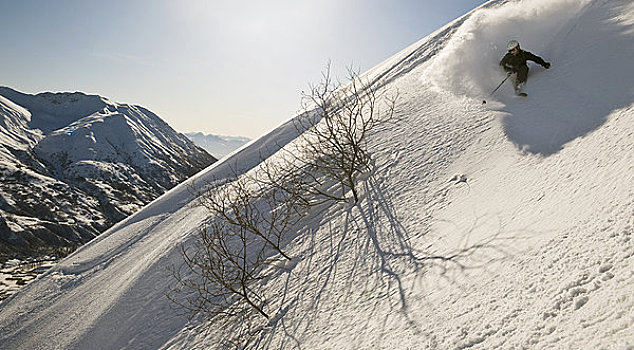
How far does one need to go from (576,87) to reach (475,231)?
414cm

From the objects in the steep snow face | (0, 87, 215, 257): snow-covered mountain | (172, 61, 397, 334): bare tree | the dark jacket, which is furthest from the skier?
the steep snow face

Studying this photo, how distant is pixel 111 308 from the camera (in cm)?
927

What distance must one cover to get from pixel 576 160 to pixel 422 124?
3896mm

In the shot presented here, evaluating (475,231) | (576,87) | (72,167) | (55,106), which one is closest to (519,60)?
(576,87)

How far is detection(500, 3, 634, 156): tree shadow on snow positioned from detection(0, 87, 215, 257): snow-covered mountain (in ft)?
347

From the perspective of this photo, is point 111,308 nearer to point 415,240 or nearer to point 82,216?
point 415,240

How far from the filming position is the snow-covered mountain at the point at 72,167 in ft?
280

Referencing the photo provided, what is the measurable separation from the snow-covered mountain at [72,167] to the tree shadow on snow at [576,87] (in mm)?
105690

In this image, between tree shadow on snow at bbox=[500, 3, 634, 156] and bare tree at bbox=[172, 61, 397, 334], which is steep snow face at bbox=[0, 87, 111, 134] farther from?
tree shadow on snow at bbox=[500, 3, 634, 156]

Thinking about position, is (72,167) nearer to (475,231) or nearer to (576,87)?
(475,231)

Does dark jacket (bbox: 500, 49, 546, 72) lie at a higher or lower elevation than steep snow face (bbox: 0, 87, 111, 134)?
lower

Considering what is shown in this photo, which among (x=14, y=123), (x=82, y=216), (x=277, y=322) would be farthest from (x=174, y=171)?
(x=277, y=322)

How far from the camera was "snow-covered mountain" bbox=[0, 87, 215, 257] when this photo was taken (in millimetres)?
85312

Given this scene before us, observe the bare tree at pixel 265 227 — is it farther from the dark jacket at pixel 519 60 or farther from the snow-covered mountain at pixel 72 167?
the snow-covered mountain at pixel 72 167
